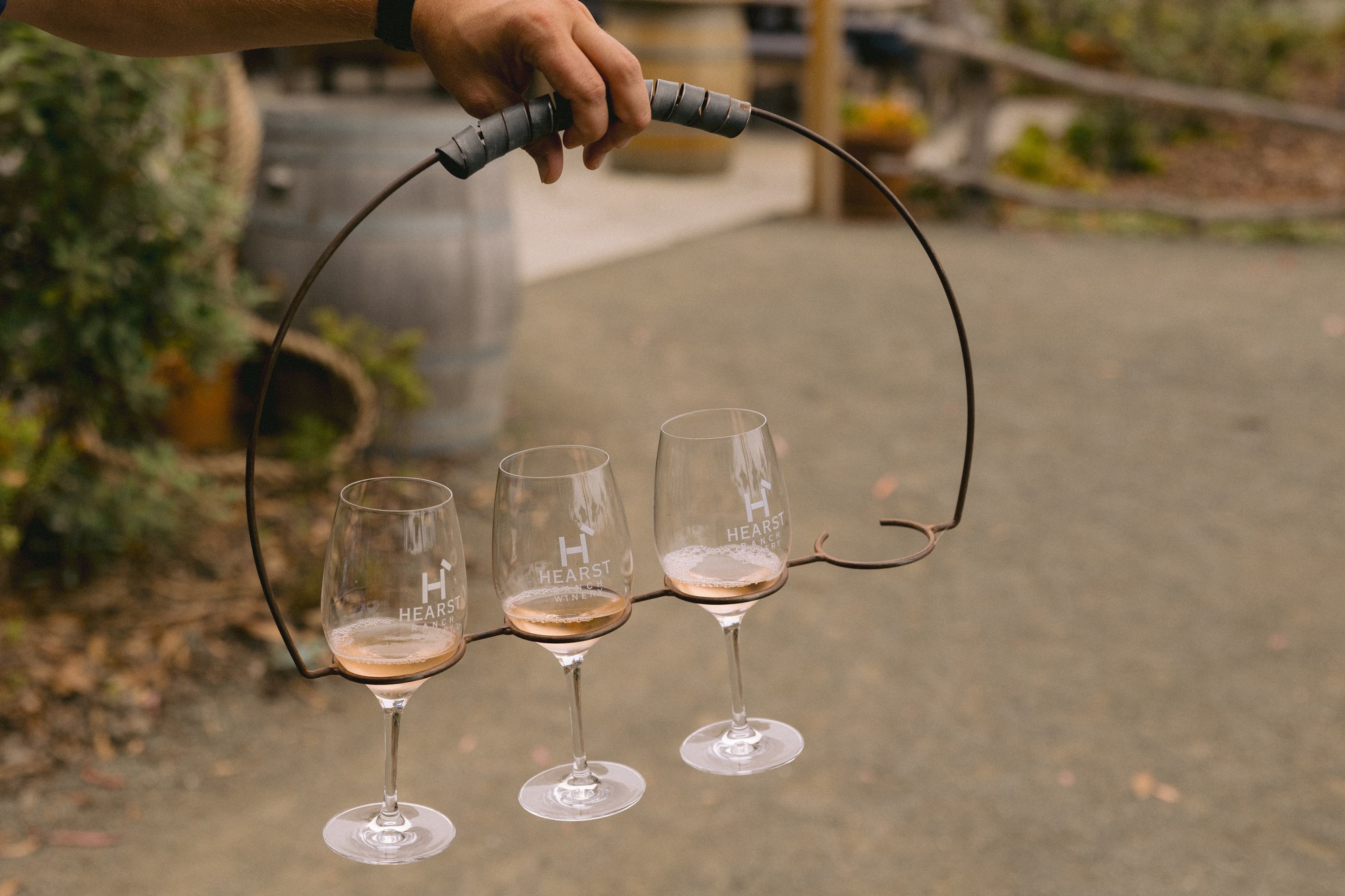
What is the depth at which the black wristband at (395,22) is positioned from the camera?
1217mm

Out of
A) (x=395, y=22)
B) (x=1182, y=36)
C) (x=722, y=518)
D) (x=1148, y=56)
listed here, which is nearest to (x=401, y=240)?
(x=395, y=22)

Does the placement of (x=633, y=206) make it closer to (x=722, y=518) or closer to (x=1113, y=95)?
(x=1113, y=95)

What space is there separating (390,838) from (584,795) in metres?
0.19

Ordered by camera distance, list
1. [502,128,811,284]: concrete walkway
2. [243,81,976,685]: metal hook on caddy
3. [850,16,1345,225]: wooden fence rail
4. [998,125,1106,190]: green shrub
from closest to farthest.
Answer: [243,81,976,685]: metal hook on caddy
[502,128,811,284]: concrete walkway
[850,16,1345,225]: wooden fence rail
[998,125,1106,190]: green shrub

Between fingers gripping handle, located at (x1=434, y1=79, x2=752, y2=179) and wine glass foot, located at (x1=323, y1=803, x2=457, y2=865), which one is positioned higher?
fingers gripping handle, located at (x1=434, y1=79, x2=752, y2=179)

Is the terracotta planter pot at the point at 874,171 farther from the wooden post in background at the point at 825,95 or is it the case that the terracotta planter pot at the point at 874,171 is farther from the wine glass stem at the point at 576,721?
the wine glass stem at the point at 576,721

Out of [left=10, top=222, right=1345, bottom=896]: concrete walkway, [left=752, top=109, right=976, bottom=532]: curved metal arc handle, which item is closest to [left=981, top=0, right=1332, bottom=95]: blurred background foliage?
[left=10, top=222, right=1345, bottom=896]: concrete walkway

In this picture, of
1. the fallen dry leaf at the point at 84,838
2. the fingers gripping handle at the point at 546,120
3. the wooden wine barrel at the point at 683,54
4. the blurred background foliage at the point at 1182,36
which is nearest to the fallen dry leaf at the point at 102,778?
the fallen dry leaf at the point at 84,838

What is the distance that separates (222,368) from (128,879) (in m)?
1.96

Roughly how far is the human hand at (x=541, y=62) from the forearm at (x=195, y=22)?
0.11 meters

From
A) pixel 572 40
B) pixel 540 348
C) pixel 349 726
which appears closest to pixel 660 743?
pixel 349 726

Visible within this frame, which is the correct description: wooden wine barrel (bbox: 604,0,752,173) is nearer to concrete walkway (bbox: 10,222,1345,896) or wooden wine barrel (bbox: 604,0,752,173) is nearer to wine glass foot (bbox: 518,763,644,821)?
concrete walkway (bbox: 10,222,1345,896)

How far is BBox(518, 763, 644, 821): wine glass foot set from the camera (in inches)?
49.9

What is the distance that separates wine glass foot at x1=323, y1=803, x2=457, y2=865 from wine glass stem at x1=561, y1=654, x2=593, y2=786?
13 centimetres
